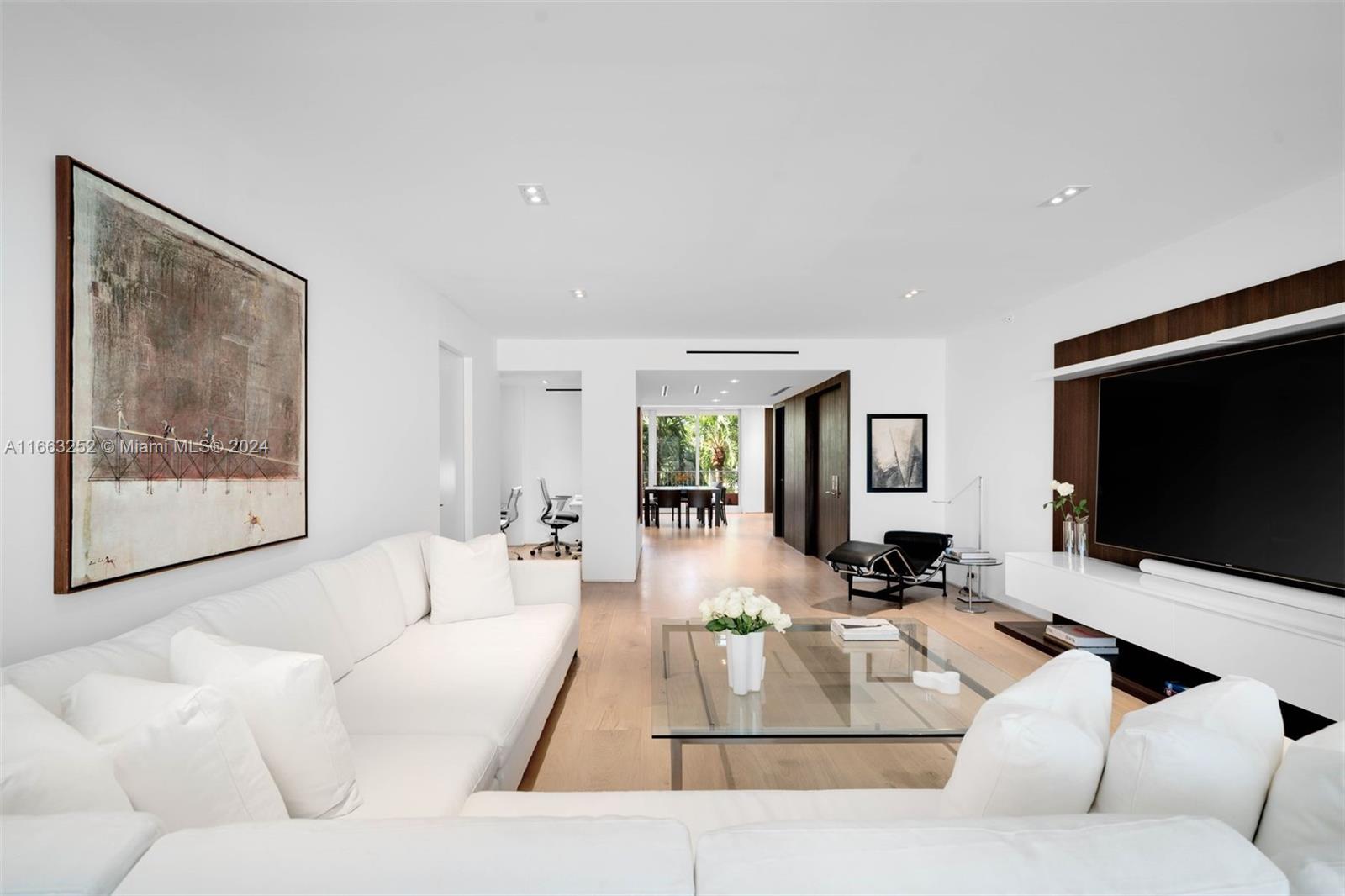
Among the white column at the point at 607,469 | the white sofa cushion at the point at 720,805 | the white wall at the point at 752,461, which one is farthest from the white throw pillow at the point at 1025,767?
the white wall at the point at 752,461

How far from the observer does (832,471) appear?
765 centimetres

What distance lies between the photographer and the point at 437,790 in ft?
5.44

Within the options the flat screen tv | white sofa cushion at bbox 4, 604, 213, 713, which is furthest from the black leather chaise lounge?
white sofa cushion at bbox 4, 604, 213, 713

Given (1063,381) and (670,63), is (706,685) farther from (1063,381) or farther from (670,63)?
(1063,381)

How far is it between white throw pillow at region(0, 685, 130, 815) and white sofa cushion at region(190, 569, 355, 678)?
86 centimetres

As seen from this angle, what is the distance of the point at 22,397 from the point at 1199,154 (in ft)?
13.4

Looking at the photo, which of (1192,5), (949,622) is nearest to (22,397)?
(1192,5)

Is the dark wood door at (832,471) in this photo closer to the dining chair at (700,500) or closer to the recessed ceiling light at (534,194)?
the dining chair at (700,500)

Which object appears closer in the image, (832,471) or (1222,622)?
(1222,622)

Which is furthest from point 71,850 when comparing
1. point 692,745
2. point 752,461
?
point 752,461

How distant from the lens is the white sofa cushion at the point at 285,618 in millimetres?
1968

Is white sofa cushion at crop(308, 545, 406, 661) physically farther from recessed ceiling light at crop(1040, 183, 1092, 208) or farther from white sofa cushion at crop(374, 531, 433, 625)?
recessed ceiling light at crop(1040, 183, 1092, 208)

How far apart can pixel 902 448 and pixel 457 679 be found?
549 cm

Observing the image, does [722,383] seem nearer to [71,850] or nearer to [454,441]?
[454,441]
